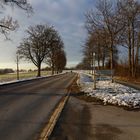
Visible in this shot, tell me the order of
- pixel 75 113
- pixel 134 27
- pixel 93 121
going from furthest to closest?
pixel 134 27
pixel 75 113
pixel 93 121

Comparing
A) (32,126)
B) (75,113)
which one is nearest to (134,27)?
(75,113)

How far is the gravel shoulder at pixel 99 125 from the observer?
8.01 metres

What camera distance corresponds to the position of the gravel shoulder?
801 cm

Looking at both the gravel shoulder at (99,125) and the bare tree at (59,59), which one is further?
the bare tree at (59,59)

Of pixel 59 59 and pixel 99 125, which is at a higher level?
pixel 59 59

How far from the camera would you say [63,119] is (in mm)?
10781

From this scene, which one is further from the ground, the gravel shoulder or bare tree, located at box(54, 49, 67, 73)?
bare tree, located at box(54, 49, 67, 73)

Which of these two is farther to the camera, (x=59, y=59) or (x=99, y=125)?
(x=59, y=59)

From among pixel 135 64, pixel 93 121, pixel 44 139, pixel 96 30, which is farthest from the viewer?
pixel 135 64

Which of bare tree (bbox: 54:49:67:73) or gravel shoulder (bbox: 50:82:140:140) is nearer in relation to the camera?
gravel shoulder (bbox: 50:82:140:140)

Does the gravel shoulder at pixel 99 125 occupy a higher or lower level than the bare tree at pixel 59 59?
lower

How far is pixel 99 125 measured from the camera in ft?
31.1

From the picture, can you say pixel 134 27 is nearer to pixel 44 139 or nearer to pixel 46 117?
pixel 46 117

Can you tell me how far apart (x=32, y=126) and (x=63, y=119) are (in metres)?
1.51
